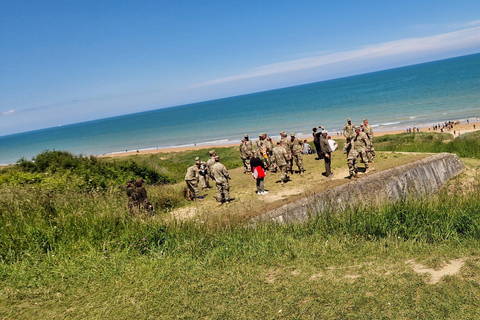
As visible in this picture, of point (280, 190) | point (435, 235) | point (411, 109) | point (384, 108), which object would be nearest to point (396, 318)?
point (435, 235)

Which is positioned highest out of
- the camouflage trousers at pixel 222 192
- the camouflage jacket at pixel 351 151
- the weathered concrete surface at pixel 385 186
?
the camouflage jacket at pixel 351 151

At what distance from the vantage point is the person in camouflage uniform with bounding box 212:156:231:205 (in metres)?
12.4

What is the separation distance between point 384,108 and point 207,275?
244 feet

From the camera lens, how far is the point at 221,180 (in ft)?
40.9

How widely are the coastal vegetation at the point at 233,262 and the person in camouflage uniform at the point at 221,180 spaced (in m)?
3.26

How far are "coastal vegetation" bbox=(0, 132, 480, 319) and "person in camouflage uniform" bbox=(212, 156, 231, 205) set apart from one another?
10.7ft

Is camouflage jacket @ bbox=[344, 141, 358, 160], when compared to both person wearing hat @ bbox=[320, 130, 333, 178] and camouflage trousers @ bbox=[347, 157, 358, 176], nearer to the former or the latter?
camouflage trousers @ bbox=[347, 157, 358, 176]

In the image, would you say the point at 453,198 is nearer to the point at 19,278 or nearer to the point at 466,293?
the point at 466,293

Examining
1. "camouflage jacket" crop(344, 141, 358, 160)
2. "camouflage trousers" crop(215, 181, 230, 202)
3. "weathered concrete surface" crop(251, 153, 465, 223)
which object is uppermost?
"camouflage jacket" crop(344, 141, 358, 160)

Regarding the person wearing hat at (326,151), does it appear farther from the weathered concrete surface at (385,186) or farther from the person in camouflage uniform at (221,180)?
the person in camouflage uniform at (221,180)

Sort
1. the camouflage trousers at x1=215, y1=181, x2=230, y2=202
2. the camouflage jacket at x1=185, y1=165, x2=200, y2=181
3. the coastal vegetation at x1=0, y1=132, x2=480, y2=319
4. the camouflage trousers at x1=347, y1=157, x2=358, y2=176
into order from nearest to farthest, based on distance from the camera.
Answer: the coastal vegetation at x1=0, y1=132, x2=480, y2=319, the camouflage trousers at x1=215, y1=181, x2=230, y2=202, the camouflage jacket at x1=185, y1=165, x2=200, y2=181, the camouflage trousers at x1=347, y1=157, x2=358, y2=176

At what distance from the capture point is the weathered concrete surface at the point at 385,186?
10.2m

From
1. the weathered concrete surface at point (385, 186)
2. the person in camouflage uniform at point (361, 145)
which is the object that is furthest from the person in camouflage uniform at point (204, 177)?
the person in camouflage uniform at point (361, 145)

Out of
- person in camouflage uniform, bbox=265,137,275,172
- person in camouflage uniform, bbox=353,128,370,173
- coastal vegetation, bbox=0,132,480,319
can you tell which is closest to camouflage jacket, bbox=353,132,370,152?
person in camouflage uniform, bbox=353,128,370,173
